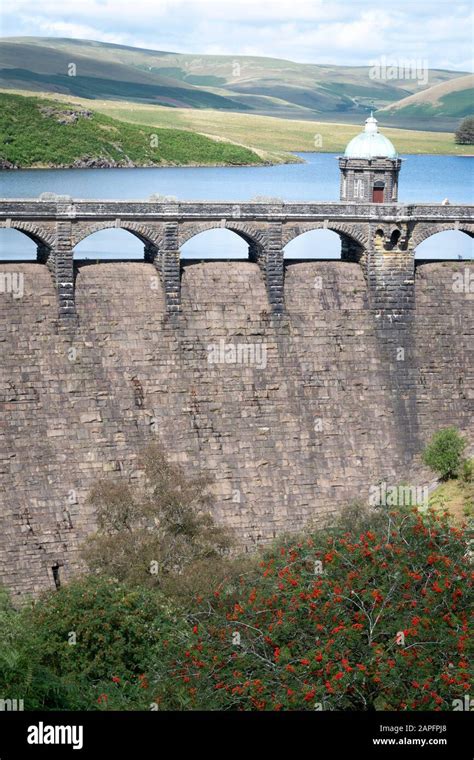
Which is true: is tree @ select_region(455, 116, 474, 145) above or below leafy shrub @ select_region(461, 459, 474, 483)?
above

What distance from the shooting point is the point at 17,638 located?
43.7 m

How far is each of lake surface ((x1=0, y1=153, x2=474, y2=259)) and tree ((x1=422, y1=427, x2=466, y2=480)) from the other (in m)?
31.9

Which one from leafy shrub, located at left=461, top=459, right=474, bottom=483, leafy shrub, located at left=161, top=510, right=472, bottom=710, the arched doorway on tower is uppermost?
the arched doorway on tower

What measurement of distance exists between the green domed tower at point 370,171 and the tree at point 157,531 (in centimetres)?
2067

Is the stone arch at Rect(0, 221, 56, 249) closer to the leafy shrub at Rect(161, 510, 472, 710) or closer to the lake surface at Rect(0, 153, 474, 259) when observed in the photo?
the lake surface at Rect(0, 153, 474, 259)

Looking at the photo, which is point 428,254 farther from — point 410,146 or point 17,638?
point 410,146

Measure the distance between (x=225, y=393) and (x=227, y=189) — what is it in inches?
2549

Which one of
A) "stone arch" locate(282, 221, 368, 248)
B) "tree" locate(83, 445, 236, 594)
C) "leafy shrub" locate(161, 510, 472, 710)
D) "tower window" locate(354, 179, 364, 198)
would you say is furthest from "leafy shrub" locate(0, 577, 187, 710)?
"tower window" locate(354, 179, 364, 198)

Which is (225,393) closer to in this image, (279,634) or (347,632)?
(279,634)

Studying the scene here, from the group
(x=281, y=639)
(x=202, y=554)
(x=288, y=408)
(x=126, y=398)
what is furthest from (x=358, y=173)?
(x=281, y=639)

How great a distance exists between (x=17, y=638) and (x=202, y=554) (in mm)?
13498

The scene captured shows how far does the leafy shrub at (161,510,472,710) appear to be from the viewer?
35.7 meters

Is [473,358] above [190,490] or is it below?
above

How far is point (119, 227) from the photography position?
67.1 metres
